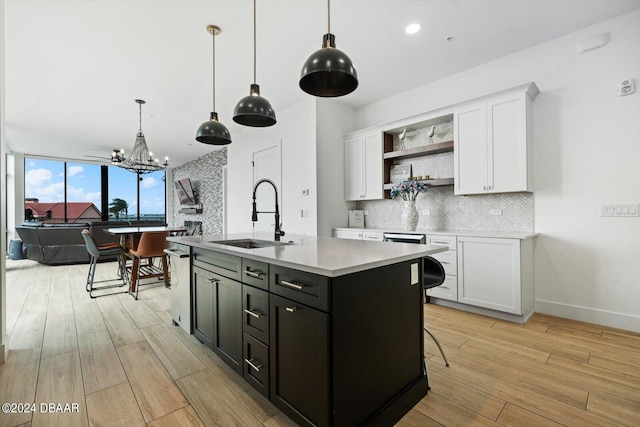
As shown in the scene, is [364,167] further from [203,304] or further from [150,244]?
[150,244]

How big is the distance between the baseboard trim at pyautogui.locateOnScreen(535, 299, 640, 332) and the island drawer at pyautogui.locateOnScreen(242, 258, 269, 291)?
A: 3.13 m

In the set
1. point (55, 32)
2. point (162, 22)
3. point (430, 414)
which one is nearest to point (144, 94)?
point (55, 32)

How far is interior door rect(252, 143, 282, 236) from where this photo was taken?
5.06 metres

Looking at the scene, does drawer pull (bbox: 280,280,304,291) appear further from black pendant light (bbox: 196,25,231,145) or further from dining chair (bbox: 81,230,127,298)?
dining chair (bbox: 81,230,127,298)

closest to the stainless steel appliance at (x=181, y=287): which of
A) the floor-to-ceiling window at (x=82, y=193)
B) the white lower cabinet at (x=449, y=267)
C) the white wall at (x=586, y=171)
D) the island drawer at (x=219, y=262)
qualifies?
the island drawer at (x=219, y=262)

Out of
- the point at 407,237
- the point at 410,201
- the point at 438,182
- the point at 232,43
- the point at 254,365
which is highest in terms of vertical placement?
the point at 232,43

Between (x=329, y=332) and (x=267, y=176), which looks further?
(x=267, y=176)

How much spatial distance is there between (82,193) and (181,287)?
900cm

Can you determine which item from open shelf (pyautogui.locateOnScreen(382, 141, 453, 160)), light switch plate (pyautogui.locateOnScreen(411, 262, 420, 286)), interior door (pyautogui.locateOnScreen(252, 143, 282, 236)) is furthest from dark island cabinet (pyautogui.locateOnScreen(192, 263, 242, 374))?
open shelf (pyautogui.locateOnScreen(382, 141, 453, 160))

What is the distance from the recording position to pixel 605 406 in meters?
1.58

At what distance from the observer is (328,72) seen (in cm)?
181

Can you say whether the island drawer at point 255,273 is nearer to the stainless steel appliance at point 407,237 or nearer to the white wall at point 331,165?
the stainless steel appliance at point 407,237

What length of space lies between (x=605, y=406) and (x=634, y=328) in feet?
5.21

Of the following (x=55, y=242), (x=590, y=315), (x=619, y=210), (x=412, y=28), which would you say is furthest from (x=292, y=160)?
(x=55, y=242)
